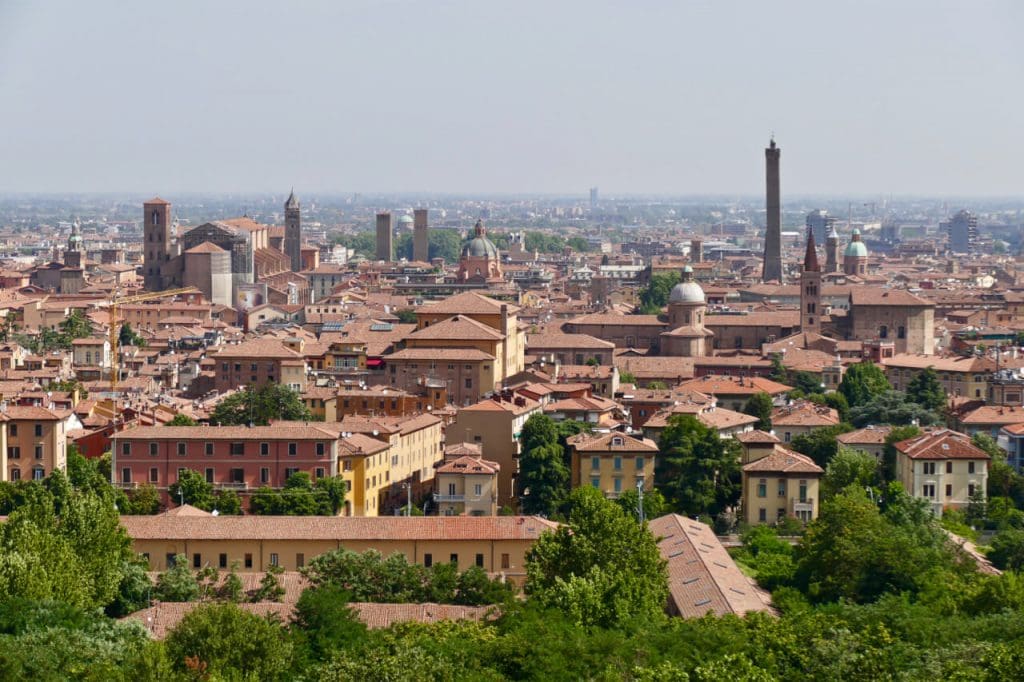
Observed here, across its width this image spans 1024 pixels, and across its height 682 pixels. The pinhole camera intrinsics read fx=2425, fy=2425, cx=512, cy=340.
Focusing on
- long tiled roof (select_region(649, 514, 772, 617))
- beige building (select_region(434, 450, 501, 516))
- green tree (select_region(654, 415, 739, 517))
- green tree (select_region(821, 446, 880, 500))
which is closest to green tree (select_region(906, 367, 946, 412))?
green tree (select_region(821, 446, 880, 500))

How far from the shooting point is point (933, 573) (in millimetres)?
24516

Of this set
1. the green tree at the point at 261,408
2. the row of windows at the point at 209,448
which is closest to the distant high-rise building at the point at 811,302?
the green tree at the point at 261,408

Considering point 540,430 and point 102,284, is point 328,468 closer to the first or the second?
point 540,430

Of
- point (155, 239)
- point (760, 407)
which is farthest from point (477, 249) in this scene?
point (760, 407)

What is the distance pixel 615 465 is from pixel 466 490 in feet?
6.79

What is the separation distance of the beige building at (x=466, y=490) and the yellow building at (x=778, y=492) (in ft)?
10.4

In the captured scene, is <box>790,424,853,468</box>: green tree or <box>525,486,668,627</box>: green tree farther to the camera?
<box>790,424,853,468</box>: green tree

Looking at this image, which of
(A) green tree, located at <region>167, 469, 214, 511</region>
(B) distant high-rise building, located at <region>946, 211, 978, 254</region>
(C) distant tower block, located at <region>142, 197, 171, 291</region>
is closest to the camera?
(A) green tree, located at <region>167, 469, 214, 511</region>

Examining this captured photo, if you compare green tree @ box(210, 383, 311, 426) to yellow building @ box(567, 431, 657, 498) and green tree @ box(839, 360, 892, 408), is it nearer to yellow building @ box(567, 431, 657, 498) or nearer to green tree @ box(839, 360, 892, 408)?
yellow building @ box(567, 431, 657, 498)

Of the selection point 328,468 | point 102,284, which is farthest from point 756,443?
point 102,284

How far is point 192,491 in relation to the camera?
29469mm

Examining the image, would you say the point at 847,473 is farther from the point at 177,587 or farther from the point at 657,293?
the point at 657,293

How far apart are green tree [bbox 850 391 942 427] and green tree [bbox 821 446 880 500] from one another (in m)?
5.17

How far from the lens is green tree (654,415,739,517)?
99.3 feet
